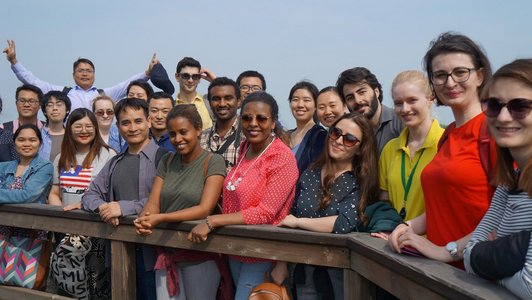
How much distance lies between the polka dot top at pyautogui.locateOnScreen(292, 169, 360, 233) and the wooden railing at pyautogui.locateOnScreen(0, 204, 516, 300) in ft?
0.53

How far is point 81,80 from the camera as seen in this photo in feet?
25.7

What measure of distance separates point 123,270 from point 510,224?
123 inches

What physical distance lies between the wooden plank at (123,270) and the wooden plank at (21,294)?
0.68 m

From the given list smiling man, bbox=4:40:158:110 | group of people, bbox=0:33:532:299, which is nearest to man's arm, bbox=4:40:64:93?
smiling man, bbox=4:40:158:110

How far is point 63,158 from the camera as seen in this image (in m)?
5.14

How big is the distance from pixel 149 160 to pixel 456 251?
2.69m

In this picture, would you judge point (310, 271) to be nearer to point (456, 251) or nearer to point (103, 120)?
point (456, 251)

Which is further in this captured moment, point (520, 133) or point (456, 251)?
point (456, 251)

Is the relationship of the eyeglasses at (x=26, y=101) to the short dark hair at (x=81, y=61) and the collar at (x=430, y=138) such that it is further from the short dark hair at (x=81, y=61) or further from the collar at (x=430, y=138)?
the collar at (x=430, y=138)

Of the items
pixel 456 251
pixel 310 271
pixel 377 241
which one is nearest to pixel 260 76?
pixel 310 271

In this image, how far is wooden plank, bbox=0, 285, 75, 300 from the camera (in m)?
4.97

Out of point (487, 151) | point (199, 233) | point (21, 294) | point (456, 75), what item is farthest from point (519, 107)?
point (21, 294)

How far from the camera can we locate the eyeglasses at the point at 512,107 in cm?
206

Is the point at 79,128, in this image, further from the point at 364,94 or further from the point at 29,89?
the point at 364,94
